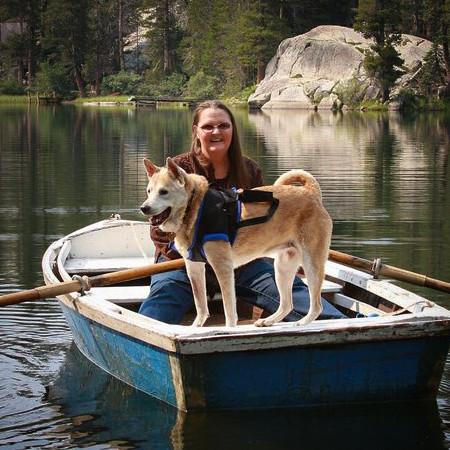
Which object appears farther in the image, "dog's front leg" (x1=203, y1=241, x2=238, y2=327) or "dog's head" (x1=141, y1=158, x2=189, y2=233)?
"dog's front leg" (x1=203, y1=241, x2=238, y2=327)

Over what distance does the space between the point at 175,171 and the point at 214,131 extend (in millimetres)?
1307

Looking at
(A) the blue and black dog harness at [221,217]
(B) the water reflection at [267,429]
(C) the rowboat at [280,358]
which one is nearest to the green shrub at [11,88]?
(C) the rowboat at [280,358]

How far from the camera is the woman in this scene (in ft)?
24.7

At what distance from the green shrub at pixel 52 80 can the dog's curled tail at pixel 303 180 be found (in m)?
74.8

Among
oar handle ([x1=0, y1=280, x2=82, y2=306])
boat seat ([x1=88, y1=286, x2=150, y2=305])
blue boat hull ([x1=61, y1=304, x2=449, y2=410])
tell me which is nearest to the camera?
blue boat hull ([x1=61, y1=304, x2=449, y2=410])

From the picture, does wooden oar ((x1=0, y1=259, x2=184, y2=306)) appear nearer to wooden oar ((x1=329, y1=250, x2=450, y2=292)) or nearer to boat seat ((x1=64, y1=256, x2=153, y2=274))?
wooden oar ((x1=329, y1=250, x2=450, y2=292))

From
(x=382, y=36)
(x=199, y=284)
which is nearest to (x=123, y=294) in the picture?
(x=199, y=284)

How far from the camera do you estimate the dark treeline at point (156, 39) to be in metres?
72.6

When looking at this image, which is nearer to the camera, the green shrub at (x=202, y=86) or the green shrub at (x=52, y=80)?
Answer: the green shrub at (x=202, y=86)

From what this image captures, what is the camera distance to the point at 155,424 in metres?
6.97

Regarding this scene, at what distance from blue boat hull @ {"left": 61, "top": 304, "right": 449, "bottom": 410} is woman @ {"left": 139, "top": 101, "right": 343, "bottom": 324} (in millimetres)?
614

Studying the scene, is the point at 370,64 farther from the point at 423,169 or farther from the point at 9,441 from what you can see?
the point at 9,441

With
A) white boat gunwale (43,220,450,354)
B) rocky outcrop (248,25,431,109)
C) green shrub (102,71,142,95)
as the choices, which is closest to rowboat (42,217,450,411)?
white boat gunwale (43,220,450,354)

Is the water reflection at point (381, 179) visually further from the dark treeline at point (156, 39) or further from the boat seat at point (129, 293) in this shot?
the dark treeline at point (156, 39)
